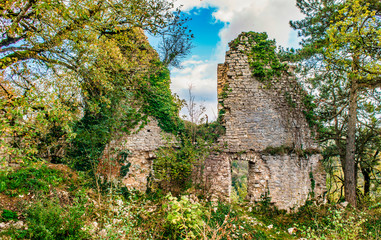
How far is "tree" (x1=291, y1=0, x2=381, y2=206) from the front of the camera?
6.03 m

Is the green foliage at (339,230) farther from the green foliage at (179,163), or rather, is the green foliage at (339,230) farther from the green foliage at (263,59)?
the green foliage at (263,59)

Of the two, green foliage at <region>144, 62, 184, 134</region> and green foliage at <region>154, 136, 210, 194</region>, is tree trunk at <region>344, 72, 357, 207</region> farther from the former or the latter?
green foliage at <region>144, 62, 184, 134</region>

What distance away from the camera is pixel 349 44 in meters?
7.05

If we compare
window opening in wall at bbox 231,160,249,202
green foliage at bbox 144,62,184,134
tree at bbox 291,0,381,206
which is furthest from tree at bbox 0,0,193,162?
window opening in wall at bbox 231,160,249,202

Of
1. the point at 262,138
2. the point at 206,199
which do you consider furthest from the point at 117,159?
the point at 262,138

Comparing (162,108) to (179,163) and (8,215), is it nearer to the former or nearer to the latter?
(179,163)

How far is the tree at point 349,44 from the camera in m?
6.03

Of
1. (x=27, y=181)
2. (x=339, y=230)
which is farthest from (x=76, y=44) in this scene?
(x=339, y=230)

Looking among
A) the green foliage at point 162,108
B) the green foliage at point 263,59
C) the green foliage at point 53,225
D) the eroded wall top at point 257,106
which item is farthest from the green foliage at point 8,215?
the green foliage at point 263,59

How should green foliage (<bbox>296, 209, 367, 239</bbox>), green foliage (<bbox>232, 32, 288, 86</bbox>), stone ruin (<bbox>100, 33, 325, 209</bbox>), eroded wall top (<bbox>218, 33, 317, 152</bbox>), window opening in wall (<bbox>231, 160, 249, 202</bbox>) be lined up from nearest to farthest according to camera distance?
green foliage (<bbox>296, 209, 367, 239</bbox>) → stone ruin (<bbox>100, 33, 325, 209</bbox>) → eroded wall top (<bbox>218, 33, 317, 152</bbox>) → green foliage (<bbox>232, 32, 288, 86</bbox>) → window opening in wall (<bbox>231, 160, 249, 202</bbox>)

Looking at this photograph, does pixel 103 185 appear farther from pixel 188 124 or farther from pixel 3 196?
pixel 188 124

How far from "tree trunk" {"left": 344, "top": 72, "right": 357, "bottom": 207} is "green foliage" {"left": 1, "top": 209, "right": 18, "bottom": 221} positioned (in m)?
9.66

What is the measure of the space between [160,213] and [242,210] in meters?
3.26

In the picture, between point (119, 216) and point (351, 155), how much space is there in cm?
815
